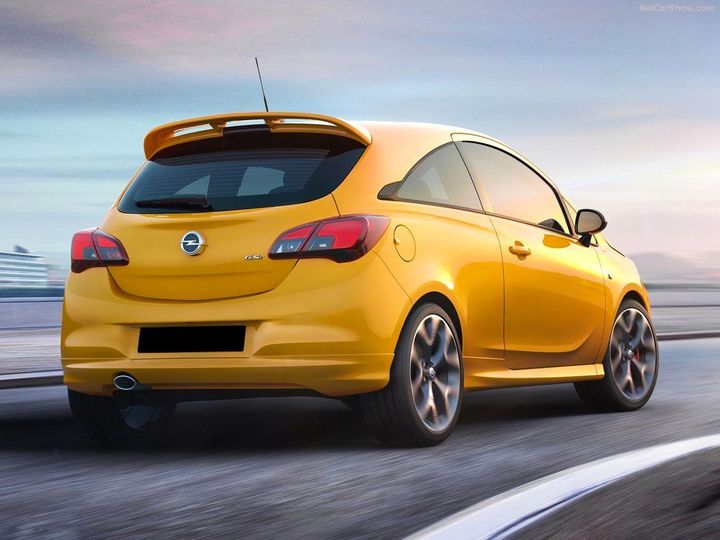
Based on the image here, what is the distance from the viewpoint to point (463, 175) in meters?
7.04

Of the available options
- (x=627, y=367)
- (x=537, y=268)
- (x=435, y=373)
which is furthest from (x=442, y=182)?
(x=627, y=367)

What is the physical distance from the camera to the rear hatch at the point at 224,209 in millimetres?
5875

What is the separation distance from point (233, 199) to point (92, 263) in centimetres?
83

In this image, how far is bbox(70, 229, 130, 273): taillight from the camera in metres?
6.19

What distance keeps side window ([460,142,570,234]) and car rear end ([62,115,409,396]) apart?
117 cm

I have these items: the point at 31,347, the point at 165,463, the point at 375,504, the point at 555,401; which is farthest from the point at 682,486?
the point at 31,347

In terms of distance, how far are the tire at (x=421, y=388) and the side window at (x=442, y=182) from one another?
626 millimetres

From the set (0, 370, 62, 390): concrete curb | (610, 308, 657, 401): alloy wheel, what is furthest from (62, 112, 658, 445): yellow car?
(0, 370, 62, 390): concrete curb

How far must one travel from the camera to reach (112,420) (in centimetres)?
659

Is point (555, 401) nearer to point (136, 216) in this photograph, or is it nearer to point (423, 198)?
point (423, 198)

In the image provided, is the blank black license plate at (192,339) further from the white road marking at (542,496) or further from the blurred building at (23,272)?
the blurred building at (23,272)

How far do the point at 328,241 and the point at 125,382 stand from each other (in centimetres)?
122

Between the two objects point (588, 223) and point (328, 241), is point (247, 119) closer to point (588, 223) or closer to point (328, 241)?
point (328, 241)

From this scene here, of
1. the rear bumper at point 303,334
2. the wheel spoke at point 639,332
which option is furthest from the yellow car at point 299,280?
the wheel spoke at point 639,332
